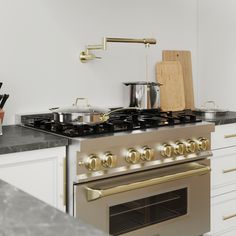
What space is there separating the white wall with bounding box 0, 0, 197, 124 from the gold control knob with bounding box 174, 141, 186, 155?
0.70 metres

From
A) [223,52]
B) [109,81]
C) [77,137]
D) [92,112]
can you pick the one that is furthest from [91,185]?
[223,52]

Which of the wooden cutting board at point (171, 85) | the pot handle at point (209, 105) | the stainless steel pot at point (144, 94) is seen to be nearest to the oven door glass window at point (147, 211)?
the stainless steel pot at point (144, 94)

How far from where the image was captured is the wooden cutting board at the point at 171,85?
9.67ft

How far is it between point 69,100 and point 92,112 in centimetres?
49

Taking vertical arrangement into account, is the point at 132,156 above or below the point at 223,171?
above

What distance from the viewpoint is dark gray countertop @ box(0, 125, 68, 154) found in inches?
70.1

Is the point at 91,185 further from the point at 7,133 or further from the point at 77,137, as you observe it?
the point at 7,133

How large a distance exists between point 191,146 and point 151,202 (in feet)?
1.22

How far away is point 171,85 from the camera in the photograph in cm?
296

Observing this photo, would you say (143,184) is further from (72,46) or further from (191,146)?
(72,46)

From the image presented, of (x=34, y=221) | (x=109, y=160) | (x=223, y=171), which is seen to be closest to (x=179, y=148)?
(x=109, y=160)

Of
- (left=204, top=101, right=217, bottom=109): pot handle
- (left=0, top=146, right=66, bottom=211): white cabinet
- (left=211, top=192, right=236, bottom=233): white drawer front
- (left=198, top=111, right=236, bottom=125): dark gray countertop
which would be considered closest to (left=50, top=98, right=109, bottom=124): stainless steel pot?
(left=0, top=146, right=66, bottom=211): white cabinet

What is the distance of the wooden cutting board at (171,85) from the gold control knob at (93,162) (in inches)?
44.6

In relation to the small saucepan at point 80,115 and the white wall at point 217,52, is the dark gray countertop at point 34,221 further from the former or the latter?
the white wall at point 217,52
